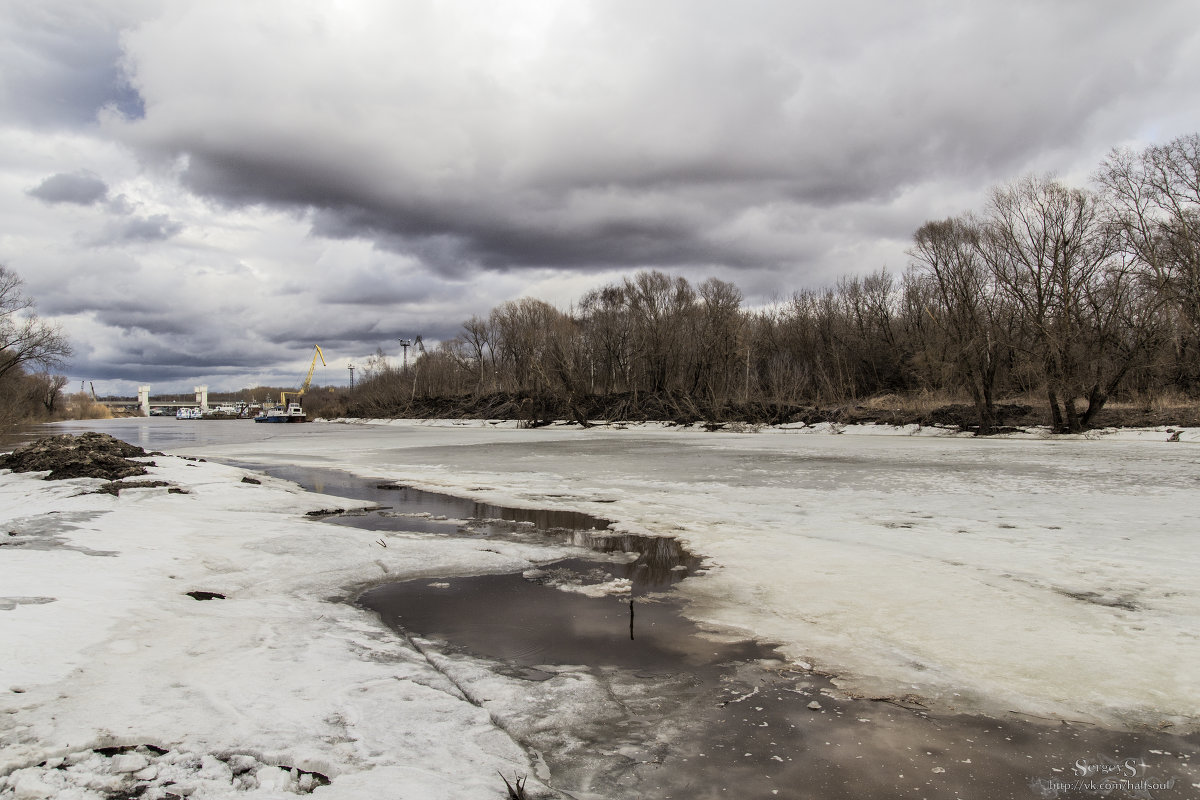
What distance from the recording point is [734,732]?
3.11 metres

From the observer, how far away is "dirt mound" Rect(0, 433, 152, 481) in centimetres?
1080

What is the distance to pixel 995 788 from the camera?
8.65 ft

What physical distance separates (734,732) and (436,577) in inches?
148

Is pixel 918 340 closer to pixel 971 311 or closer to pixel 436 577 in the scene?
pixel 971 311

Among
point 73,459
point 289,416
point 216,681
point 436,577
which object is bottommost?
point 436,577

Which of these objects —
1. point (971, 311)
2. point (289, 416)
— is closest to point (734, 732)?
point (971, 311)

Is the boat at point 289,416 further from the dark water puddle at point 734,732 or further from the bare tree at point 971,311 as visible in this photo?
the dark water puddle at point 734,732

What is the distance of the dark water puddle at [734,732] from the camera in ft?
8.79

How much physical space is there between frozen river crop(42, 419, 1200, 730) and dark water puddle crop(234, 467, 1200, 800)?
0.28 m

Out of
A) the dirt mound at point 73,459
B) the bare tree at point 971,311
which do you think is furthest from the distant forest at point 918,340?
the dirt mound at point 73,459

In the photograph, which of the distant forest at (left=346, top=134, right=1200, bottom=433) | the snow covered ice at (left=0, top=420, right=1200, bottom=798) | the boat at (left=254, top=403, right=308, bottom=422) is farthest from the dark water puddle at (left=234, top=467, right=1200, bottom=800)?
the boat at (left=254, top=403, right=308, bottom=422)

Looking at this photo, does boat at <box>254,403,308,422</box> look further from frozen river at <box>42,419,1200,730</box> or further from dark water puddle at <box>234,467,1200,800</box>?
dark water puddle at <box>234,467,1200,800</box>

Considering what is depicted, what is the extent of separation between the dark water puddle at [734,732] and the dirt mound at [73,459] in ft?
29.2

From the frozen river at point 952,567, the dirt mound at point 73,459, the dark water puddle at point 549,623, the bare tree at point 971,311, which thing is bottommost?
the dark water puddle at point 549,623
